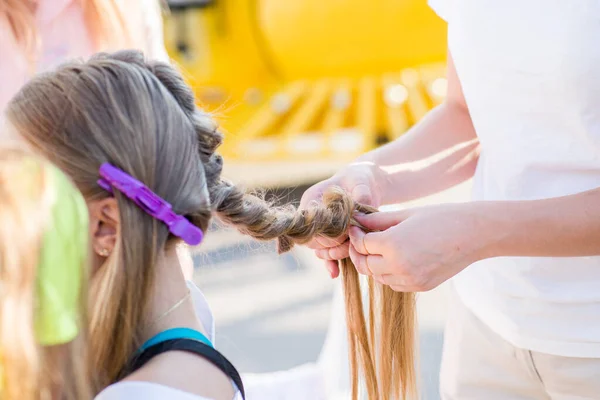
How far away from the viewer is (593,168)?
4.09 feet

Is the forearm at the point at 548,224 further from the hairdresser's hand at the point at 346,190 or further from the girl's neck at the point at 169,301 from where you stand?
the girl's neck at the point at 169,301

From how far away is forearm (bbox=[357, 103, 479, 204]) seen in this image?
5.00ft

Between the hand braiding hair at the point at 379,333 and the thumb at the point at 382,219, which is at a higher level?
the thumb at the point at 382,219

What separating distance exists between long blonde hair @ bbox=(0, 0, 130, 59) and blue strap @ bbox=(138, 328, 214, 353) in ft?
2.57

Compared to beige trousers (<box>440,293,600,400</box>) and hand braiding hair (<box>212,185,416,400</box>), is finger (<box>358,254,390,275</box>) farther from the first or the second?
beige trousers (<box>440,293,600,400</box>)

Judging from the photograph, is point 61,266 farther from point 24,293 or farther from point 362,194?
point 362,194

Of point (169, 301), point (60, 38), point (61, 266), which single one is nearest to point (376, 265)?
point (169, 301)

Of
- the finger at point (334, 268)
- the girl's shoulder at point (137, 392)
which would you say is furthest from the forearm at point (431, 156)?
the girl's shoulder at point (137, 392)

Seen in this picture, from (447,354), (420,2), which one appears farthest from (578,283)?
(420,2)

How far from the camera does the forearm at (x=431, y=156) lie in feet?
5.00

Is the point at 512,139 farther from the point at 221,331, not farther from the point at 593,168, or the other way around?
the point at 221,331

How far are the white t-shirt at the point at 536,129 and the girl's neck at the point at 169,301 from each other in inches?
21.0

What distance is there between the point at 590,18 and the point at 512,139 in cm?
22

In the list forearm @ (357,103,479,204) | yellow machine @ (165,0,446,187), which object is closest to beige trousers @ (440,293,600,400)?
forearm @ (357,103,479,204)
